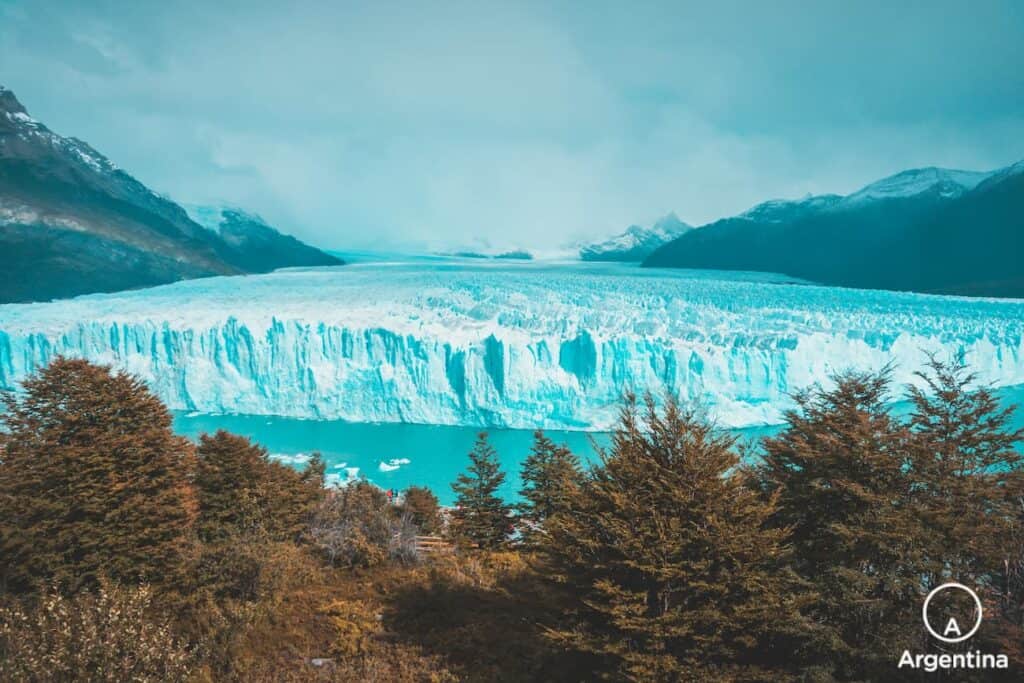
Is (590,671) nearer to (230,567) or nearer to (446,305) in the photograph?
(230,567)

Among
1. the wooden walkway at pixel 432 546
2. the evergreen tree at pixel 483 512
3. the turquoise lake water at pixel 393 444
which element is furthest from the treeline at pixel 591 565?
the turquoise lake water at pixel 393 444

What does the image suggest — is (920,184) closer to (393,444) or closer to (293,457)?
(393,444)

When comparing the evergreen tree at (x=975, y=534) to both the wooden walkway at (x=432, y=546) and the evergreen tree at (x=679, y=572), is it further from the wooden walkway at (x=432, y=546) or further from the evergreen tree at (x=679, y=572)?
the wooden walkway at (x=432, y=546)

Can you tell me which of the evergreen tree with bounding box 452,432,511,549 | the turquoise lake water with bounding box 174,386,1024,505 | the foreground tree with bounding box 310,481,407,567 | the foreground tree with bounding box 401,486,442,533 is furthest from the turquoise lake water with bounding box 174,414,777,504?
the foreground tree with bounding box 310,481,407,567

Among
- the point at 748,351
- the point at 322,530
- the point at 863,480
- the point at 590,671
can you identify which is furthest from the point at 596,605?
the point at 748,351

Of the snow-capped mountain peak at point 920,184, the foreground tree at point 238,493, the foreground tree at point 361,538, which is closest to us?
the foreground tree at point 361,538

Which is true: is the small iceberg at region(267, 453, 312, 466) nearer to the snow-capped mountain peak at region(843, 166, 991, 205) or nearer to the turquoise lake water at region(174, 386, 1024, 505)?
the turquoise lake water at region(174, 386, 1024, 505)
